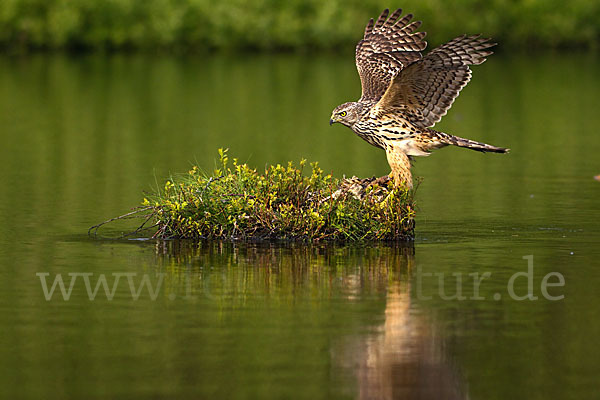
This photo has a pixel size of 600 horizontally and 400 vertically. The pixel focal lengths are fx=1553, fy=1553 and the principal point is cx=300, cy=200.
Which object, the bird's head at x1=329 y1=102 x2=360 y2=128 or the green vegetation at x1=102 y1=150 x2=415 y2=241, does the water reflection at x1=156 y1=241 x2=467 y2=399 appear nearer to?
the green vegetation at x1=102 y1=150 x2=415 y2=241

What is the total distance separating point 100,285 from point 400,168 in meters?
4.15

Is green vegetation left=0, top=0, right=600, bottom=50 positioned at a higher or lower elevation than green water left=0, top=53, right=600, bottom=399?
higher

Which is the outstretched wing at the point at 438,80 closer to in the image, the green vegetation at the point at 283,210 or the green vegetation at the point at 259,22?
the green vegetation at the point at 283,210

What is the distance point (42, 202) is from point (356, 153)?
9620mm

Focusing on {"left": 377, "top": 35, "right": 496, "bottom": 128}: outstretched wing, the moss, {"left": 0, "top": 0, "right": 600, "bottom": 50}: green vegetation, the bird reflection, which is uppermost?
{"left": 0, "top": 0, "right": 600, "bottom": 50}: green vegetation

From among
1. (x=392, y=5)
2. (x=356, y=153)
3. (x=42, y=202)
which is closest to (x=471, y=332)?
(x=42, y=202)

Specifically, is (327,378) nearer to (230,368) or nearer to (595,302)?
(230,368)

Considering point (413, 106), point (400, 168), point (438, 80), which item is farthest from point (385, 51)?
point (400, 168)

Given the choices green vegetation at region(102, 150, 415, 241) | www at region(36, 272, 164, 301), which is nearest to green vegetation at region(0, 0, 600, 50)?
green vegetation at region(102, 150, 415, 241)

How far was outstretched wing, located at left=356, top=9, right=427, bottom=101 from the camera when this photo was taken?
18.5 m

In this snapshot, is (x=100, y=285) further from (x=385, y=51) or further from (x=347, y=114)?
(x=385, y=51)

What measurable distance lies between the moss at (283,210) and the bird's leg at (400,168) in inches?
4.8

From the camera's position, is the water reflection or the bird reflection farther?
the water reflection

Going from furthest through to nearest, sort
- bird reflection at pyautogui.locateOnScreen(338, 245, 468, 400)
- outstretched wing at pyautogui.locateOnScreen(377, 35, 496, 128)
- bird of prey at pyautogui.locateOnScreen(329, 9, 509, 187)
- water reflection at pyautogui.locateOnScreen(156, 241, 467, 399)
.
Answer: outstretched wing at pyautogui.locateOnScreen(377, 35, 496, 128) < bird of prey at pyautogui.locateOnScreen(329, 9, 509, 187) < water reflection at pyautogui.locateOnScreen(156, 241, 467, 399) < bird reflection at pyautogui.locateOnScreen(338, 245, 468, 400)
